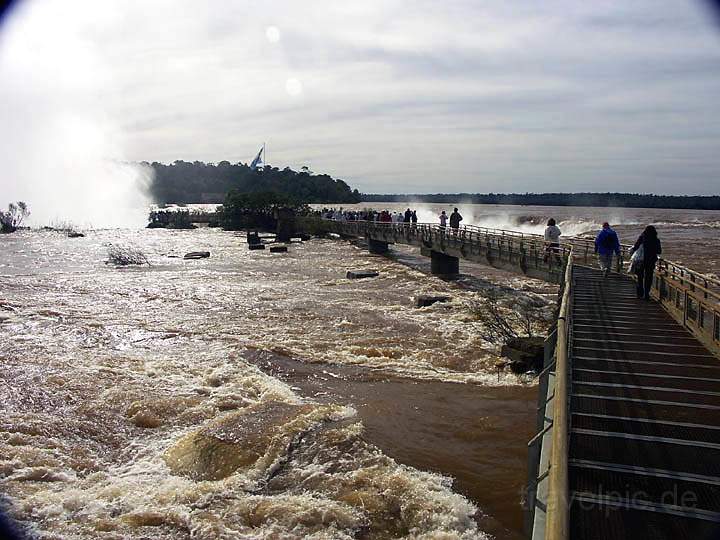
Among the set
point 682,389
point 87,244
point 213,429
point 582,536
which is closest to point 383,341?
point 213,429

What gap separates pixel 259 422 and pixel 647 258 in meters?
9.57

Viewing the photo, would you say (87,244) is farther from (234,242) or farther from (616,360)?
(616,360)

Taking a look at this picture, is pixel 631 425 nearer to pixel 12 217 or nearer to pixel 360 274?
pixel 360 274

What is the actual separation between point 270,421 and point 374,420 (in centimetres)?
196

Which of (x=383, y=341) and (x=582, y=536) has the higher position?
(x=582, y=536)

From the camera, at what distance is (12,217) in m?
84.4

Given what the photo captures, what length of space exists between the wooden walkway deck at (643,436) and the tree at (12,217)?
87.7 meters

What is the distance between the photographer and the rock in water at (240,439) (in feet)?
30.9

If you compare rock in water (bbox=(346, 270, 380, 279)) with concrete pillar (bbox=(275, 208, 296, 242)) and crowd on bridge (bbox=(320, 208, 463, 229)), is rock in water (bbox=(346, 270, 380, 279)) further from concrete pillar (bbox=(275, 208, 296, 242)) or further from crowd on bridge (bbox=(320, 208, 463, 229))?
concrete pillar (bbox=(275, 208, 296, 242))

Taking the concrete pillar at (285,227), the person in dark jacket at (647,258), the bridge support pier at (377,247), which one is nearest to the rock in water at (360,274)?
the bridge support pier at (377,247)

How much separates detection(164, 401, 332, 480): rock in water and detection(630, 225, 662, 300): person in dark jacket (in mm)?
8061

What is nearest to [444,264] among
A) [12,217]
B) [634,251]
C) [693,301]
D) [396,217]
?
[396,217]

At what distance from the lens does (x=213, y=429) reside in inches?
425

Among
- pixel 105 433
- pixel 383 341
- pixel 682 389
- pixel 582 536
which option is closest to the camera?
pixel 582 536
